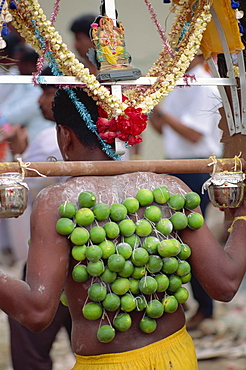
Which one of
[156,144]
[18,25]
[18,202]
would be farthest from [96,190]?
Answer: [156,144]

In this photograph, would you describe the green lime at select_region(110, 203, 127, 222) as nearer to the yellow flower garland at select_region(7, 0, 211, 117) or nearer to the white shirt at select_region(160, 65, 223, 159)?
the yellow flower garland at select_region(7, 0, 211, 117)

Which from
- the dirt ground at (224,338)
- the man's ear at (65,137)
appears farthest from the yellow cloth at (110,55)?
the dirt ground at (224,338)

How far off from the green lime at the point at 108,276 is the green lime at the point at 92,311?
0.10 metres

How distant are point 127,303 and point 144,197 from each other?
41cm

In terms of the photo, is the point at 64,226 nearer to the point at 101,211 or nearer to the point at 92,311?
the point at 101,211

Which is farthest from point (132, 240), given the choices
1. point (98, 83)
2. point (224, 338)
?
point (224, 338)

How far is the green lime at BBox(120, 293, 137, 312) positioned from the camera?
1923mm

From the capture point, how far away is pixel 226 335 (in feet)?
13.3

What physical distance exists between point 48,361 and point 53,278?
6.89ft

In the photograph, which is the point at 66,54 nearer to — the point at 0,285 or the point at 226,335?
the point at 0,285

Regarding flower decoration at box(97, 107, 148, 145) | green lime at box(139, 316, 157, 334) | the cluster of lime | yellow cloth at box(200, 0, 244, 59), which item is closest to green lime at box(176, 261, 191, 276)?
the cluster of lime

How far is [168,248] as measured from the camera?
194cm

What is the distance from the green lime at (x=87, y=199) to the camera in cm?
192

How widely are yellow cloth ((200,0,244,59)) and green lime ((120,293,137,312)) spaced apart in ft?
4.42
